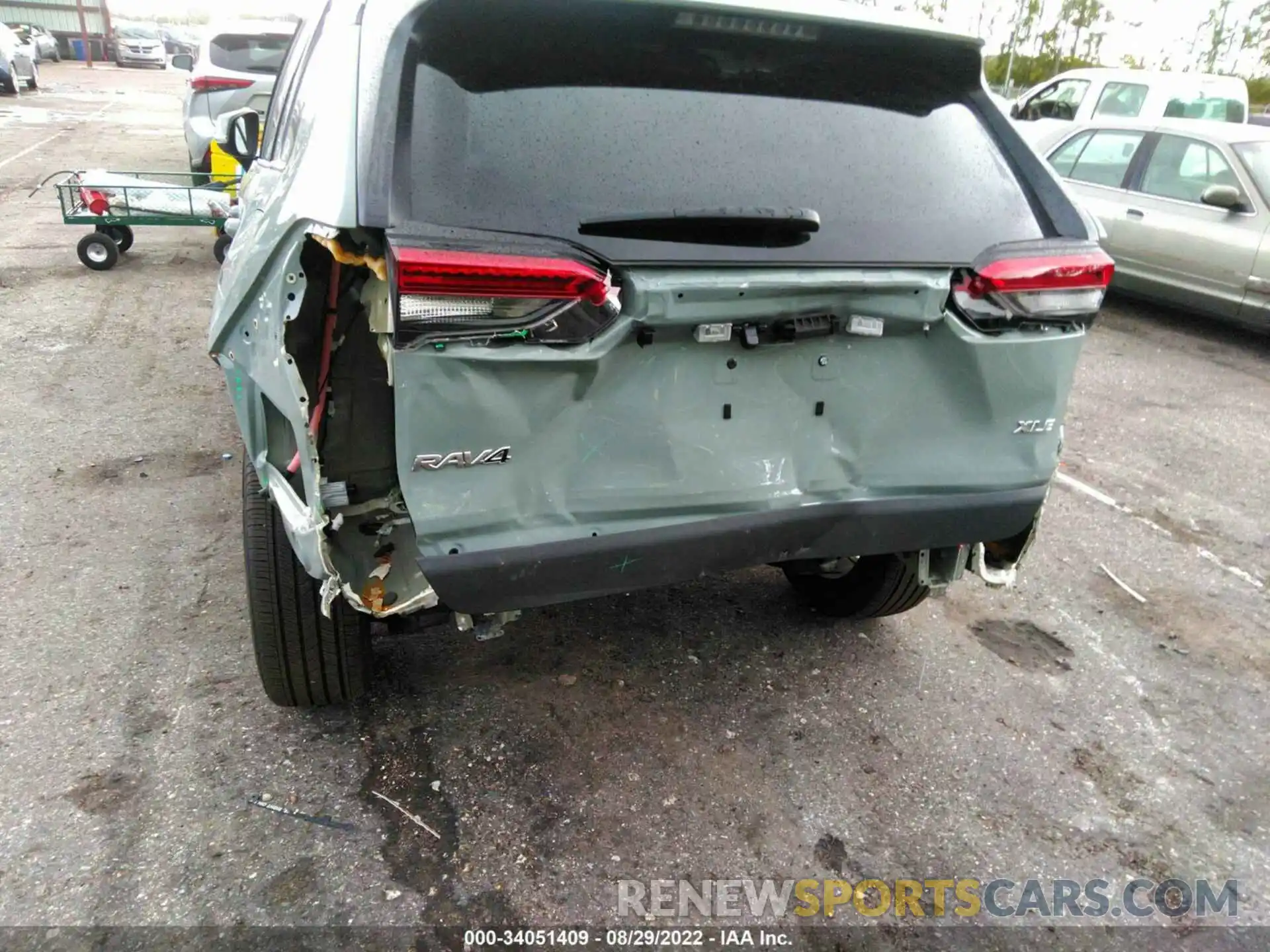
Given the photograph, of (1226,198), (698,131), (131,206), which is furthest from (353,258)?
(1226,198)

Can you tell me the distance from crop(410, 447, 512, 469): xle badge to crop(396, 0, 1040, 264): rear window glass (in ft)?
1.57

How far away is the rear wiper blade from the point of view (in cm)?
197

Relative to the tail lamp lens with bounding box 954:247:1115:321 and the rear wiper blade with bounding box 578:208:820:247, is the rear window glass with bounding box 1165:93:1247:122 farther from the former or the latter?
the rear wiper blade with bounding box 578:208:820:247

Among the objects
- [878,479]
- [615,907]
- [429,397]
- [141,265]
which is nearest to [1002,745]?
[878,479]

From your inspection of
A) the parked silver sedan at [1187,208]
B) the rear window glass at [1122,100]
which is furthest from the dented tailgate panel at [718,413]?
the rear window glass at [1122,100]

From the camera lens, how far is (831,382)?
227 centimetres

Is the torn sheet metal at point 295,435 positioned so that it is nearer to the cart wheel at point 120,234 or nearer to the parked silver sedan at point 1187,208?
the cart wheel at point 120,234

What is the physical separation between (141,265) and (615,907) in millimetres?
8138

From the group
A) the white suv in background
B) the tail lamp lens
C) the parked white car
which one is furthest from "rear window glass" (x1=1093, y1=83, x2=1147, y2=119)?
the parked white car

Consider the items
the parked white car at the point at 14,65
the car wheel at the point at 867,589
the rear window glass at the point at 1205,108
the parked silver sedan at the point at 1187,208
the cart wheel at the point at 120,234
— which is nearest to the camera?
the car wheel at the point at 867,589

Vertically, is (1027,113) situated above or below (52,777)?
above

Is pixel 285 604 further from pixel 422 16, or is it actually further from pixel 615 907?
pixel 422 16

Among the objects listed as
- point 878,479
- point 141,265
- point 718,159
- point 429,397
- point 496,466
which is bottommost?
point 141,265

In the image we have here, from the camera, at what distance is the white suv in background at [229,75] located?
9.85 m
